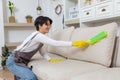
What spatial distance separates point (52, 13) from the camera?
3850mm

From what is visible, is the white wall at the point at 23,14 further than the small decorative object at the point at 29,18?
No

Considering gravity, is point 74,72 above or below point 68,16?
below

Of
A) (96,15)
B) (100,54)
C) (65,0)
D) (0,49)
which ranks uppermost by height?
(65,0)

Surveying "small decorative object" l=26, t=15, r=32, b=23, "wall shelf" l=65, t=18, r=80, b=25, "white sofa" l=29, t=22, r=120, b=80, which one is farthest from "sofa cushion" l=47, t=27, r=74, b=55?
"small decorative object" l=26, t=15, r=32, b=23

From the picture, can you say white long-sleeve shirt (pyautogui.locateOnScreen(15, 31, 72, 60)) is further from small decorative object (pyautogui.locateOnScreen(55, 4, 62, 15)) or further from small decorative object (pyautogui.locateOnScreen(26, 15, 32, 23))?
small decorative object (pyautogui.locateOnScreen(26, 15, 32, 23))

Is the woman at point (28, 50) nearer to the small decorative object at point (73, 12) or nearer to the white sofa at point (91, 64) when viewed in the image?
the white sofa at point (91, 64)

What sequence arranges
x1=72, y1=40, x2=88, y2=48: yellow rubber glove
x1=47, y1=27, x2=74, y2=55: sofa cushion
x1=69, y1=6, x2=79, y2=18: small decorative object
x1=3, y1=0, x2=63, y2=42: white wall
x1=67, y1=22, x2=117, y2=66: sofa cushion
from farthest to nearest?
x1=3, y1=0, x2=63, y2=42: white wall → x1=69, y1=6, x2=79, y2=18: small decorative object → x1=47, y1=27, x2=74, y2=55: sofa cushion → x1=72, y1=40, x2=88, y2=48: yellow rubber glove → x1=67, y1=22, x2=117, y2=66: sofa cushion

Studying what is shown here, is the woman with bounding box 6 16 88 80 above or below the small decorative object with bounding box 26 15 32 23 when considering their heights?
below

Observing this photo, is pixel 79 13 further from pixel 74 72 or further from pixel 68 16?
pixel 74 72

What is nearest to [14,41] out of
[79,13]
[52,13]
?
[52,13]

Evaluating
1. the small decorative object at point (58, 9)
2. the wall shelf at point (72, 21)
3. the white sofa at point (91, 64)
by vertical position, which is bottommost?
the white sofa at point (91, 64)

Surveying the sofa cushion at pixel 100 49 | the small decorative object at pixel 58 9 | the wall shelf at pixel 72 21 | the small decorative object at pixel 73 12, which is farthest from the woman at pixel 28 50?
the small decorative object at pixel 58 9

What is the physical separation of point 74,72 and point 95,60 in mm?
336

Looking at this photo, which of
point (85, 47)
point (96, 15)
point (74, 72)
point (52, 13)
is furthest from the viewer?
point (52, 13)
